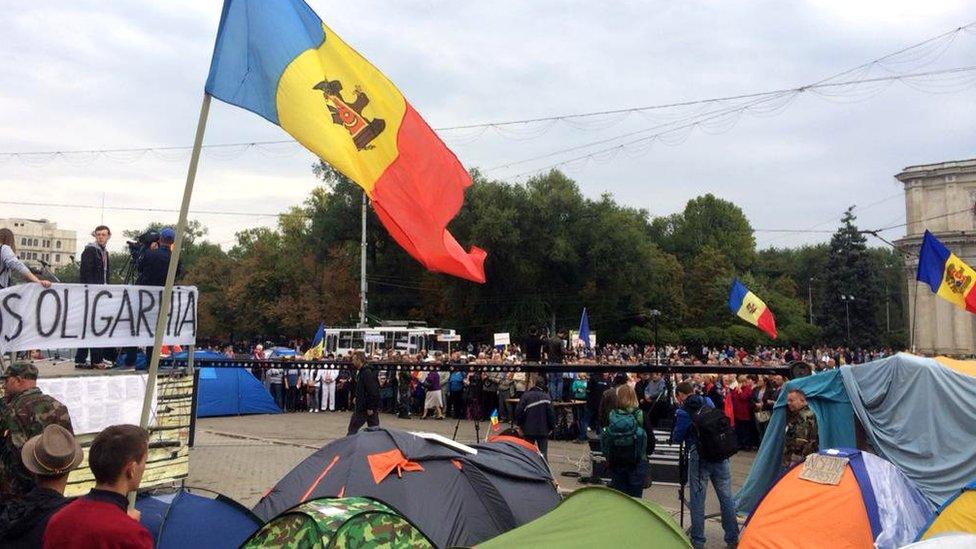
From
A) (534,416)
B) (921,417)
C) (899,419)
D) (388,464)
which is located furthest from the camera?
(534,416)

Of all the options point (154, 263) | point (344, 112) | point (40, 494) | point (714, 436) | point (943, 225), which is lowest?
point (714, 436)

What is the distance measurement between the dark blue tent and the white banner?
2623 mm

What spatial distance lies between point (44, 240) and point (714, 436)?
467ft

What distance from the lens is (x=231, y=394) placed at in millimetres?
21344

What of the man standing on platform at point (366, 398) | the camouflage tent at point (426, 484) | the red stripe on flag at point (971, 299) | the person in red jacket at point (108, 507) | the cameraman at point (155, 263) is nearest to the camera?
the person in red jacket at point (108, 507)

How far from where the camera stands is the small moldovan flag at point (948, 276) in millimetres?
17312

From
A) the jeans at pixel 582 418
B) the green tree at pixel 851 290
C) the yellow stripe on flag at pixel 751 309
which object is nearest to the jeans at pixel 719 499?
the jeans at pixel 582 418

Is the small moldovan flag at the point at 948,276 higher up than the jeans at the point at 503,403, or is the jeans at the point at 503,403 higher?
Answer: the small moldovan flag at the point at 948,276

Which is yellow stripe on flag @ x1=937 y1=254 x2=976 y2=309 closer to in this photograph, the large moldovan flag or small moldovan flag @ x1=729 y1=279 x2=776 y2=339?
small moldovan flag @ x1=729 y1=279 x2=776 y2=339

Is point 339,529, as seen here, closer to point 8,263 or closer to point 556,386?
point 8,263

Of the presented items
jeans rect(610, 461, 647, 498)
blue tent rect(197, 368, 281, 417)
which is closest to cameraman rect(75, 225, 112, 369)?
jeans rect(610, 461, 647, 498)

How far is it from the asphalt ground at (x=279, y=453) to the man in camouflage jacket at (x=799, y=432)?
4.57 feet

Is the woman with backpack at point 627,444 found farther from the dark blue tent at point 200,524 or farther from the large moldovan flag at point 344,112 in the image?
the dark blue tent at point 200,524

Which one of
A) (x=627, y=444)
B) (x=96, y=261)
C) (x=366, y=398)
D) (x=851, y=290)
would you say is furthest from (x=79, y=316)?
(x=851, y=290)
